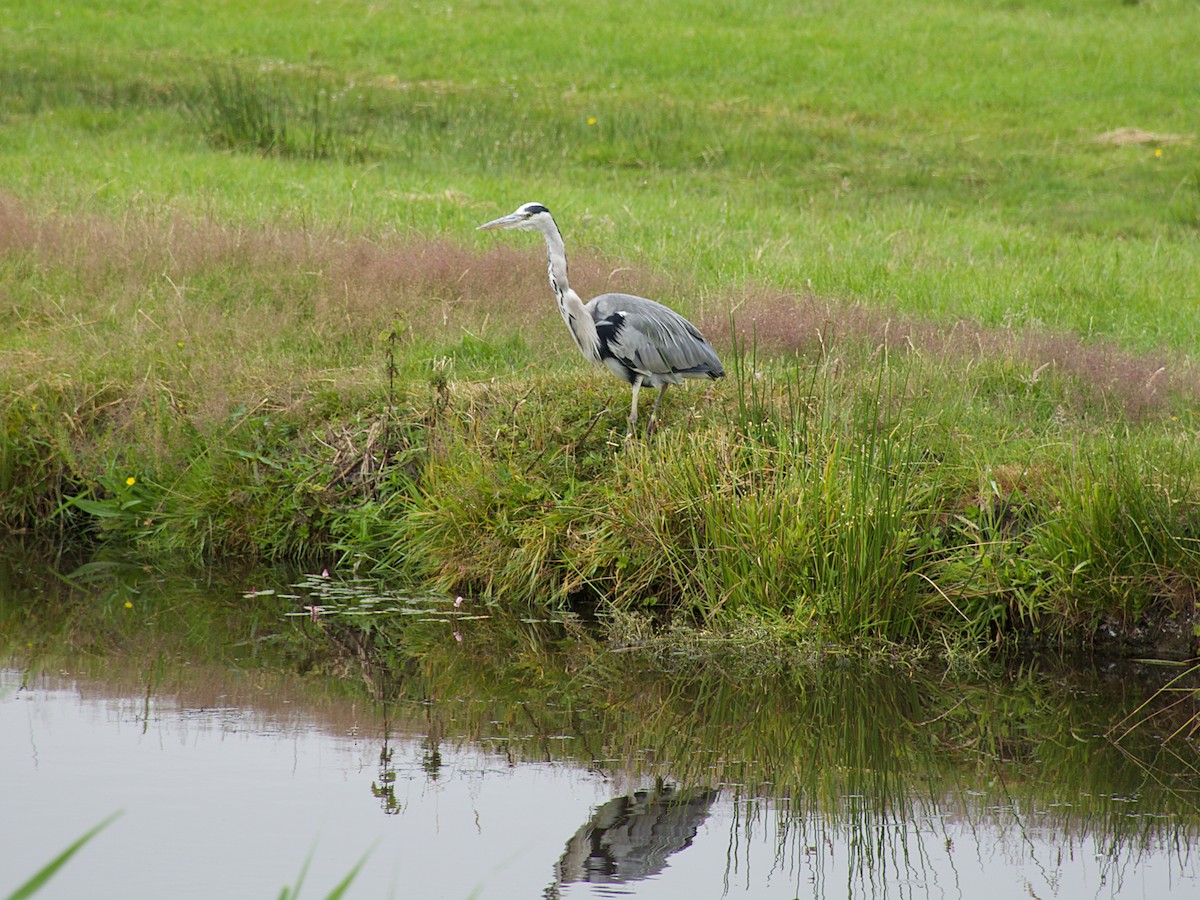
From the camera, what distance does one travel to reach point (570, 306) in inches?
296

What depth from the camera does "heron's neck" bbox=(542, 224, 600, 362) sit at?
7.48m

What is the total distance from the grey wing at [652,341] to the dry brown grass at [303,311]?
898 millimetres

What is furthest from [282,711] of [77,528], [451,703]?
[77,528]

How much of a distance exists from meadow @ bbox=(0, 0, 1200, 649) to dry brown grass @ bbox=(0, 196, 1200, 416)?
0.10 feet

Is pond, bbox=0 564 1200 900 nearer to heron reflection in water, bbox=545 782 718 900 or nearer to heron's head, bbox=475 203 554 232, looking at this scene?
heron reflection in water, bbox=545 782 718 900

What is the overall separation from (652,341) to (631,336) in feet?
0.36

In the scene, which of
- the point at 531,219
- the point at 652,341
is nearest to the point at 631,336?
the point at 652,341

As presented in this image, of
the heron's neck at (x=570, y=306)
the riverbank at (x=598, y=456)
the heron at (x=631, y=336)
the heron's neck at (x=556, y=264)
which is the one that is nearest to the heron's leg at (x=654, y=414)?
the heron at (x=631, y=336)

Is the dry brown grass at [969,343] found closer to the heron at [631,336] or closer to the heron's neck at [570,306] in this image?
the heron at [631,336]

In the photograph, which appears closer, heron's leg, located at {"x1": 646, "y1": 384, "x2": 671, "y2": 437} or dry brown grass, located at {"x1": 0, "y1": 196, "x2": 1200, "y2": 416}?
heron's leg, located at {"x1": 646, "y1": 384, "x2": 671, "y2": 437}

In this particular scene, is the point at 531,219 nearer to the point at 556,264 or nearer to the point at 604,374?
the point at 556,264

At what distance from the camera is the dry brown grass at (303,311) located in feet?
28.0

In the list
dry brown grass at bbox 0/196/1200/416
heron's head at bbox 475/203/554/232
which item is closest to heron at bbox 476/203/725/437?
heron's head at bbox 475/203/554/232

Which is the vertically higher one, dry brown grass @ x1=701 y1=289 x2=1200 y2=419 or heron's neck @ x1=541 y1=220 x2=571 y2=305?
heron's neck @ x1=541 y1=220 x2=571 y2=305
